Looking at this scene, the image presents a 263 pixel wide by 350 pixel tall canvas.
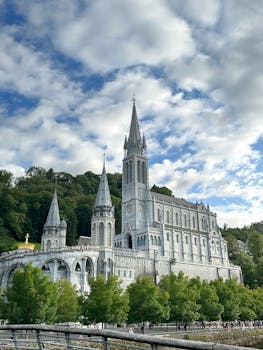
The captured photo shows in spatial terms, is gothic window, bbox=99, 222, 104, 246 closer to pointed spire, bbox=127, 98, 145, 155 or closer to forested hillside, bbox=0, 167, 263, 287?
forested hillside, bbox=0, 167, 263, 287

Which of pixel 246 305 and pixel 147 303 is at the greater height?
pixel 246 305

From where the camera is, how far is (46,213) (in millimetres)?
93438

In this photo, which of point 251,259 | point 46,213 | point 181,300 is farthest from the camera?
point 46,213

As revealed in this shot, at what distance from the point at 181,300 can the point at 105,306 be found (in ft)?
41.1

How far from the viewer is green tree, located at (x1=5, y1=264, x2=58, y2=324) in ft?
113

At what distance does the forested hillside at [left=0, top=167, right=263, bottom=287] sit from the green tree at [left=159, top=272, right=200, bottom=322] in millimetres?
37961

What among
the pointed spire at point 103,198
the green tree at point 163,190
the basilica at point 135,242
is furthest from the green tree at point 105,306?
the green tree at point 163,190

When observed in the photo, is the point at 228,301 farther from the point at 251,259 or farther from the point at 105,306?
the point at 251,259

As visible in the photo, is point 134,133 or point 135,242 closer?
point 135,242

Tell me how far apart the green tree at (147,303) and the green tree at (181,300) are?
2.13 meters

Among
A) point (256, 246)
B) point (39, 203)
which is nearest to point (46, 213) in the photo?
point (39, 203)

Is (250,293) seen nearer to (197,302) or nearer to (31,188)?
(197,302)

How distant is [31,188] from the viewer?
10412cm

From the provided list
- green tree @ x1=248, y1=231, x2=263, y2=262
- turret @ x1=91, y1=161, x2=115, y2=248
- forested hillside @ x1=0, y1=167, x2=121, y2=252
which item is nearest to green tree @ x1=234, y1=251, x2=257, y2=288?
green tree @ x1=248, y1=231, x2=263, y2=262
